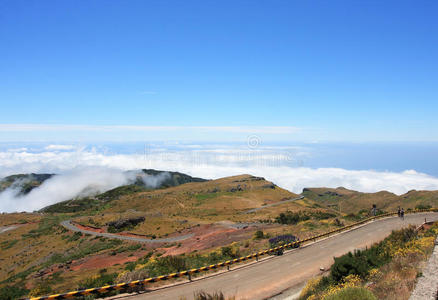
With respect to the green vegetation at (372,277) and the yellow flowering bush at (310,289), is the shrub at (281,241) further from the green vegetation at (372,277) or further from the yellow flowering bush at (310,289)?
the yellow flowering bush at (310,289)

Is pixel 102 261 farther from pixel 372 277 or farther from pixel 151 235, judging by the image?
pixel 372 277

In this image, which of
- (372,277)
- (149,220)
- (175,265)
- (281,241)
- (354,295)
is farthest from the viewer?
(149,220)

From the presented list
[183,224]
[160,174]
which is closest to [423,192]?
[183,224]

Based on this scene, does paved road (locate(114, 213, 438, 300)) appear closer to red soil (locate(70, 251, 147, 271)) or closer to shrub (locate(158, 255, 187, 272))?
shrub (locate(158, 255, 187, 272))

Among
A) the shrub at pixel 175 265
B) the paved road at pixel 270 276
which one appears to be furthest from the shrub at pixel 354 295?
the shrub at pixel 175 265

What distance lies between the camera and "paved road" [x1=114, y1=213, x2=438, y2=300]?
40.5 feet

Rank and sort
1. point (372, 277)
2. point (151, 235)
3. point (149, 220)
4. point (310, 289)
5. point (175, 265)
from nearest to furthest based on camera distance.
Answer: point (372, 277), point (310, 289), point (175, 265), point (151, 235), point (149, 220)

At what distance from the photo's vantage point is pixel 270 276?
14688mm

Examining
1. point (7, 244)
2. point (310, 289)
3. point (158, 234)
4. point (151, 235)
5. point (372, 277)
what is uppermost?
point (372, 277)

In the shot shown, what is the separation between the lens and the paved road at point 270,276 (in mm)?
12344

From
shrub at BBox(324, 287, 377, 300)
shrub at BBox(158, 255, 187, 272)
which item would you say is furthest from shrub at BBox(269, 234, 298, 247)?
shrub at BBox(324, 287, 377, 300)

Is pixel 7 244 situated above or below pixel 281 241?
below

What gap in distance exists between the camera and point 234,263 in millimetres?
17266

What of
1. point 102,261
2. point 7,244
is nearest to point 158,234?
point 102,261
